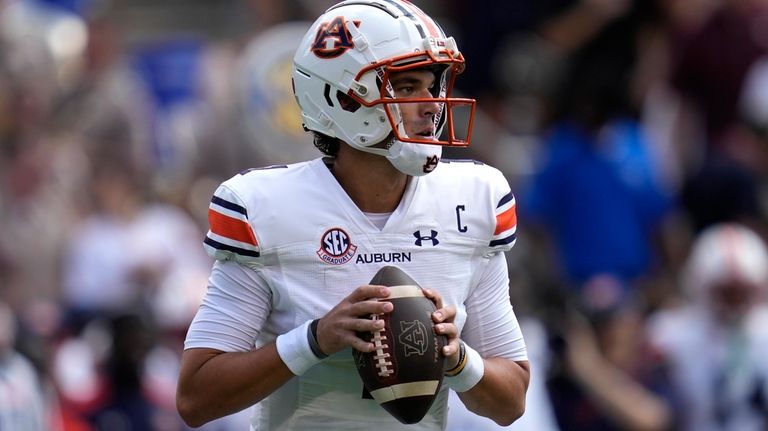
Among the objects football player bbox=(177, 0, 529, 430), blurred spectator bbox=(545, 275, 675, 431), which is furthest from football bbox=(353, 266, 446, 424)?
blurred spectator bbox=(545, 275, 675, 431)

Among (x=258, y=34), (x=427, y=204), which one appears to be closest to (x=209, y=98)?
(x=258, y=34)

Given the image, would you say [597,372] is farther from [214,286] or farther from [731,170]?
[214,286]

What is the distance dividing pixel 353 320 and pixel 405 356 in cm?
15

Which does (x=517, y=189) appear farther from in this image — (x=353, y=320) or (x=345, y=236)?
(x=353, y=320)

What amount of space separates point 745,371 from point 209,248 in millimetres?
4475

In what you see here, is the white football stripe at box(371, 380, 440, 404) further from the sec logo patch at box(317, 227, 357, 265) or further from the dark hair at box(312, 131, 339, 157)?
the dark hair at box(312, 131, 339, 157)

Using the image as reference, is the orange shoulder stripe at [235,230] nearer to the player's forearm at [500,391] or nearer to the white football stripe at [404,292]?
the white football stripe at [404,292]

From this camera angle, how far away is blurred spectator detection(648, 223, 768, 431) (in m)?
8.05

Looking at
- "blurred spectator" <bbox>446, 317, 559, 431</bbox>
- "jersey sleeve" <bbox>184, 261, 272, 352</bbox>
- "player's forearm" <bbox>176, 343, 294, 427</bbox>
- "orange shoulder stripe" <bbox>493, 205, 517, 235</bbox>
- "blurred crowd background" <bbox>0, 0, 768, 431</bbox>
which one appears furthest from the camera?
"blurred crowd background" <bbox>0, 0, 768, 431</bbox>

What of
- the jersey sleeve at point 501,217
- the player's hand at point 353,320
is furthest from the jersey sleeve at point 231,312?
the jersey sleeve at point 501,217

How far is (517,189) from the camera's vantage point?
10117 mm

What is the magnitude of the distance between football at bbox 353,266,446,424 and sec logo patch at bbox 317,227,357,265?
0.20 metres

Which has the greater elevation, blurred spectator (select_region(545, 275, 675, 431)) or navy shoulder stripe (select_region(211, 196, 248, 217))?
navy shoulder stripe (select_region(211, 196, 248, 217))

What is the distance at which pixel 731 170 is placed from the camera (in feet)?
31.1
